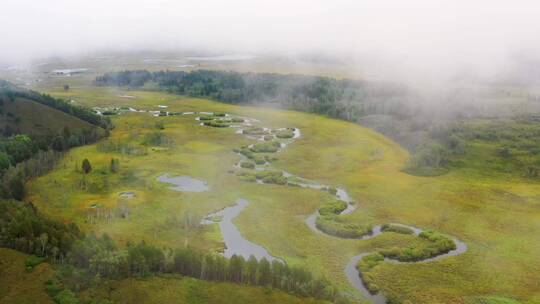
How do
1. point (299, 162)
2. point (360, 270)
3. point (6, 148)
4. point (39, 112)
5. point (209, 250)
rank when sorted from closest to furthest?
point (360, 270)
point (209, 250)
point (6, 148)
point (299, 162)
point (39, 112)

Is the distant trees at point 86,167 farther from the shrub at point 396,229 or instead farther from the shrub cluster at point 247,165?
the shrub at point 396,229

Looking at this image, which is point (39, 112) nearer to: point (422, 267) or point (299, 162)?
point (299, 162)

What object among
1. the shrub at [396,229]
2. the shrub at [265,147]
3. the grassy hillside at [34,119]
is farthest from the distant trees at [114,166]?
the shrub at [396,229]

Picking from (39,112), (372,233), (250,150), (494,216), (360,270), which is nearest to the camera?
(360,270)

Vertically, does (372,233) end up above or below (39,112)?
below

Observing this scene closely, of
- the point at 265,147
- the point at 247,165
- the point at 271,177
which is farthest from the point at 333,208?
the point at 265,147

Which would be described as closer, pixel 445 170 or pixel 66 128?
pixel 445 170

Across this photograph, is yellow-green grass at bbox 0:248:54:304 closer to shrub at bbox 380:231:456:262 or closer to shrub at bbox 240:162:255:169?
shrub at bbox 380:231:456:262

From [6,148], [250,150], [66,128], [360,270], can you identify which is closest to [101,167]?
[6,148]
